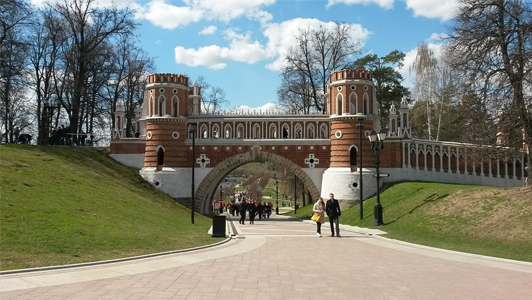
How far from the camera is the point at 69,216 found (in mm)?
15539

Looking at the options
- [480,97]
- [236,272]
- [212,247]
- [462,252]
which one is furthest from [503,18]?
[236,272]

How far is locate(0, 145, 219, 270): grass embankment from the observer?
36.9 feet

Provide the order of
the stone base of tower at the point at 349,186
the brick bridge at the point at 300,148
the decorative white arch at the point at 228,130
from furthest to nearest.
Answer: the decorative white arch at the point at 228,130 < the brick bridge at the point at 300,148 < the stone base of tower at the point at 349,186

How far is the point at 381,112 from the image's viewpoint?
150 feet

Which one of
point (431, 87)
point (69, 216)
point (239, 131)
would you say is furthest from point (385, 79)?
point (69, 216)

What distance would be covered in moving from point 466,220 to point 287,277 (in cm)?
1055

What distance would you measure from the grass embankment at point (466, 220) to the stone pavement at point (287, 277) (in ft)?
7.22

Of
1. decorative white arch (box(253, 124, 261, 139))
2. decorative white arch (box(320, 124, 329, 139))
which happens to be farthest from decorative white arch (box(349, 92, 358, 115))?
decorative white arch (box(253, 124, 261, 139))

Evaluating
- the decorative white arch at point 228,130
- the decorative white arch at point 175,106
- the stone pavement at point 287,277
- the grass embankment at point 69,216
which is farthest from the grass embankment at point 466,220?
the decorative white arch at point 175,106

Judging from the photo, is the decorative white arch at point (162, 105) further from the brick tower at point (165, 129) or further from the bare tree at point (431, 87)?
the bare tree at point (431, 87)

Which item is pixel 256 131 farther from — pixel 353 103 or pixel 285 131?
pixel 353 103

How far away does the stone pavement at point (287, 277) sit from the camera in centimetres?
747

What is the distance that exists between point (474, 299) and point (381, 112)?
39.7 m

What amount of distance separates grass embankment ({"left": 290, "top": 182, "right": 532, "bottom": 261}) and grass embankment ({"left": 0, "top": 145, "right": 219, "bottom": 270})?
779 cm
